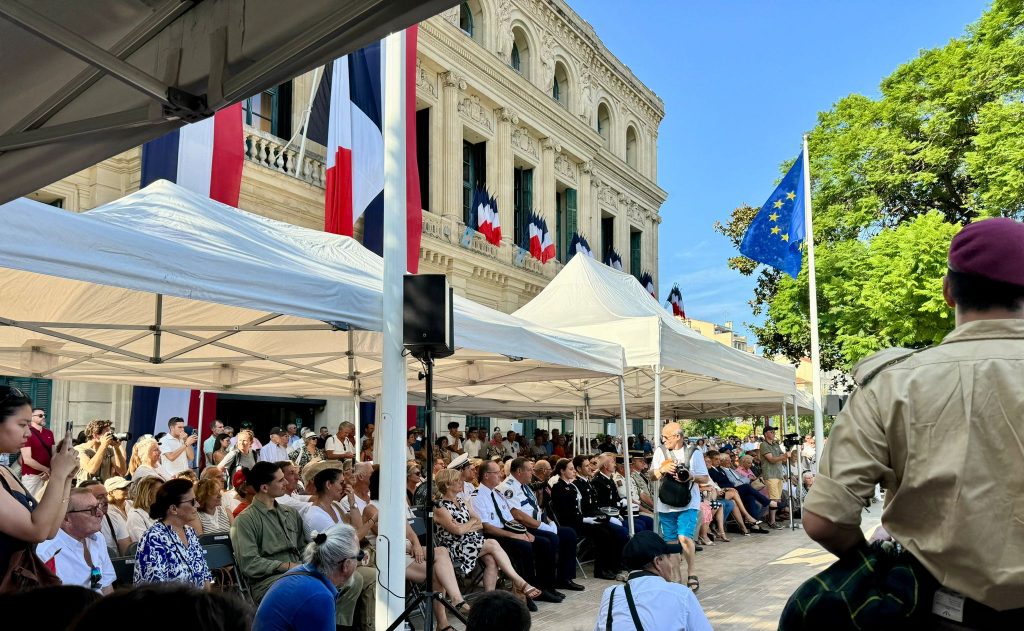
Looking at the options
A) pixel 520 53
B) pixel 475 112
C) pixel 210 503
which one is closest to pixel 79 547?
pixel 210 503

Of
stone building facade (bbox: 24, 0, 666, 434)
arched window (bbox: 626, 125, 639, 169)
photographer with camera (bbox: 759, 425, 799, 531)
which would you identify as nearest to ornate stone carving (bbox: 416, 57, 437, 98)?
stone building facade (bbox: 24, 0, 666, 434)

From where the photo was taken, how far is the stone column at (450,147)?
25.7 meters

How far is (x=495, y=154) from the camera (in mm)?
28188

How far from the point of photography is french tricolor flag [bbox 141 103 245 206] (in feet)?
39.0

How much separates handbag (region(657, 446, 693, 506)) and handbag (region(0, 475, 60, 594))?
6.53 metres

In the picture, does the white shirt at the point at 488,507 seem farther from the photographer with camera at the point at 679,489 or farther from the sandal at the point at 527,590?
the photographer with camera at the point at 679,489

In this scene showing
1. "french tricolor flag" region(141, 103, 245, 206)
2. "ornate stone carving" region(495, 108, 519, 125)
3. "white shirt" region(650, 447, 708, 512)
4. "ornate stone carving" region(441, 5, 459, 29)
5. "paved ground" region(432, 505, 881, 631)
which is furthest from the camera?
"ornate stone carving" region(495, 108, 519, 125)

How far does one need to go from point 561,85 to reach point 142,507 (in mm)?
29038

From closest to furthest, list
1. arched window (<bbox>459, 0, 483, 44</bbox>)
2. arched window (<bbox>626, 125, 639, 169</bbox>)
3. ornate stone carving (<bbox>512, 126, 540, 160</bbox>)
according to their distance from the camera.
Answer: arched window (<bbox>459, 0, 483, 44</bbox>), ornate stone carving (<bbox>512, 126, 540, 160</bbox>), arched window (<bbox>626, 125, 639, 169</bbox>)

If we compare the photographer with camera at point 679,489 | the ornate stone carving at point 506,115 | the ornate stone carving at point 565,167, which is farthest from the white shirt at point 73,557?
the ornate stone carving at point 565,167

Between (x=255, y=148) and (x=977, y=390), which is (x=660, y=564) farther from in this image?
(x=255, y=148)

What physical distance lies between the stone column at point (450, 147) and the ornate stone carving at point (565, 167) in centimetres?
687

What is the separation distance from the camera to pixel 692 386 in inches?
686

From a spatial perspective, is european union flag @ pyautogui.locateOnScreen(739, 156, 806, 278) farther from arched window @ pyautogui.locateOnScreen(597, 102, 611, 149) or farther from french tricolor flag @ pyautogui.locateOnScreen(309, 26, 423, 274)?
arched window @ pyautogui.locateOnScreen(597, 102, 611, 149)
